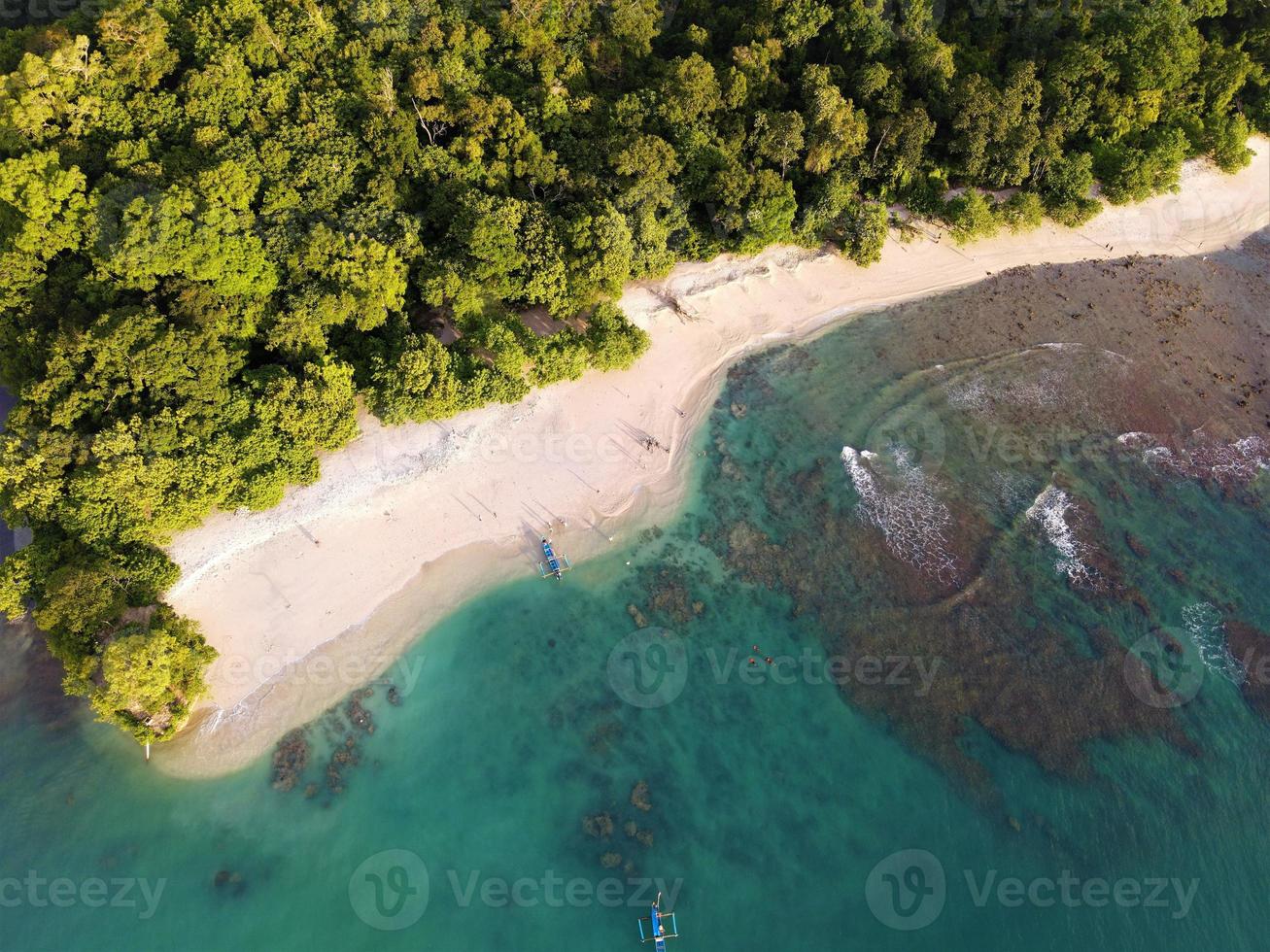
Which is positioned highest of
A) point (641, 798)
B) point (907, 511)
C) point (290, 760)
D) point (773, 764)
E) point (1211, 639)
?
point (907, 511)

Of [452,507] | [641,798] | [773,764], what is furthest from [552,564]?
[773,764]

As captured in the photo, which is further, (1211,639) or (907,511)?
(907,511)

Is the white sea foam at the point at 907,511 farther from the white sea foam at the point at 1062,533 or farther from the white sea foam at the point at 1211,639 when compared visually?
the white sea foam at the point at 1211,639

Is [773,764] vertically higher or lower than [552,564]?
lower

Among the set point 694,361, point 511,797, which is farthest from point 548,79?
point 511,797

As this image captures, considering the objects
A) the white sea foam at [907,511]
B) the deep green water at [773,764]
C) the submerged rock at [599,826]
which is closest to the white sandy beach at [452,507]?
the deep green water at [773,764]

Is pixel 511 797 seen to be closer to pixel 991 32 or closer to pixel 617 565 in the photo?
pixel 617 565

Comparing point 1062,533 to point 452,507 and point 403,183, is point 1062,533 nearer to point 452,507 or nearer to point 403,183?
point 452,507

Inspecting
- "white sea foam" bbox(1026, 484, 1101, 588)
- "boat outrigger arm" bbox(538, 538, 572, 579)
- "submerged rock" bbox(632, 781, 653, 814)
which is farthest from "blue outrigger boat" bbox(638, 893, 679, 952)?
"white sea foam" bbox(1026, 484, 1101, 588)

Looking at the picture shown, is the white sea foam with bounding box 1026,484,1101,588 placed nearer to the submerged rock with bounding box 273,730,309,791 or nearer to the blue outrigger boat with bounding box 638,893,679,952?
the blue outrigger boat with bounding box 638,893,679,952
